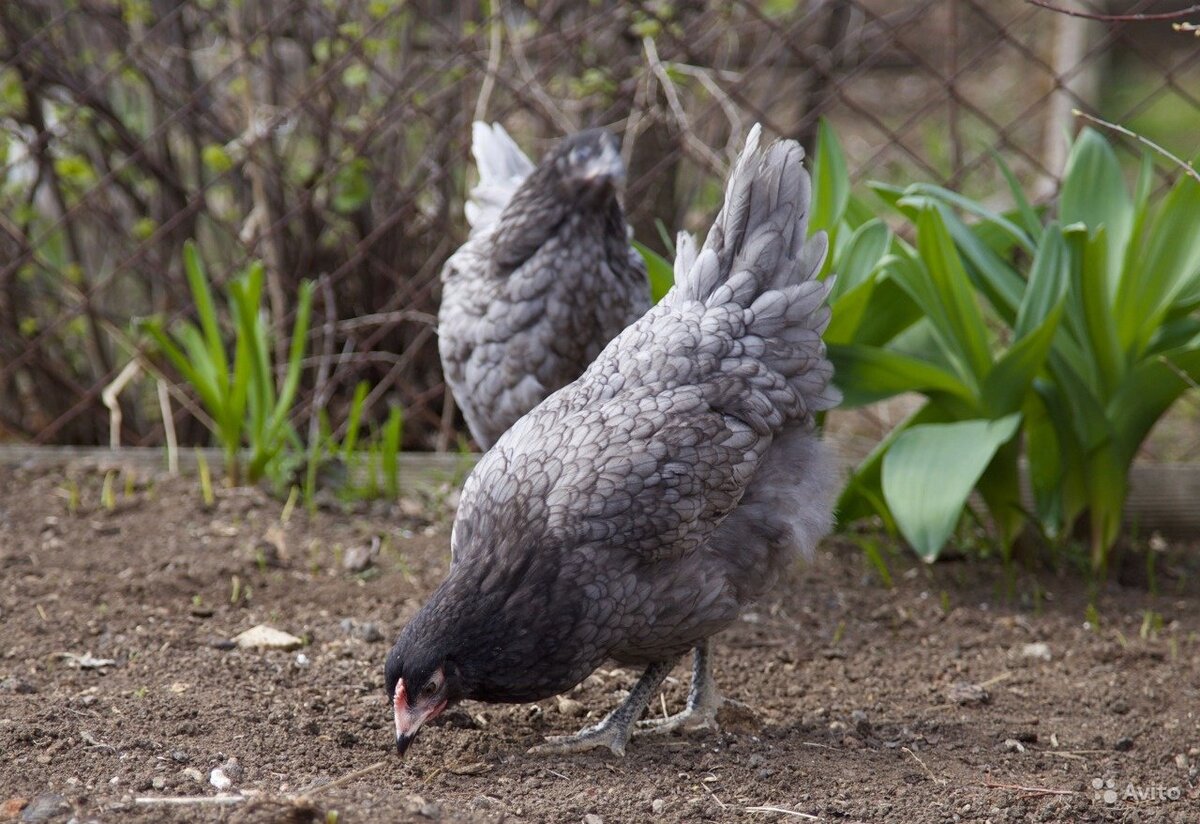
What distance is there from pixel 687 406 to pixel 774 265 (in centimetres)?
47

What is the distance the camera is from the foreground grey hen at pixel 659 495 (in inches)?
96.4

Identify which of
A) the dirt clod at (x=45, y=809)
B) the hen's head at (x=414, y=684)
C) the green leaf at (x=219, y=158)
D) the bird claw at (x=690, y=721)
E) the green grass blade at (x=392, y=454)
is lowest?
the bird claw at (x=690, y=721)

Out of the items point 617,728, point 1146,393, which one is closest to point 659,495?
point 617,728

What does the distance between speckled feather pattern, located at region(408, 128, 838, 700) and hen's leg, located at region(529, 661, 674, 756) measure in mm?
120

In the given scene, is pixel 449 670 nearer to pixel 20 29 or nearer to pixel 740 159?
pixel 740 159

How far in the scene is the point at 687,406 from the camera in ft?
8.69

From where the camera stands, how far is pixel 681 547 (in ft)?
8.40

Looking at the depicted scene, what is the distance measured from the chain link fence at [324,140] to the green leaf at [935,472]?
1138 mm

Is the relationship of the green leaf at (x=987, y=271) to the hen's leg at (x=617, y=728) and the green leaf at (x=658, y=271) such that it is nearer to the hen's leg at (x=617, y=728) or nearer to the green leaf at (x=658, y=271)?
the green leaf at (x=658, y=271)

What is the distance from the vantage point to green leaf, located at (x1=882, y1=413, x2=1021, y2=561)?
10.1ft

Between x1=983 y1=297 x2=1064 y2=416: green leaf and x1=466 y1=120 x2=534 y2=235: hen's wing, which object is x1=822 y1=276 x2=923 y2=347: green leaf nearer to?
x1=983 y1=297 x2=1064 y2=416: green leaf

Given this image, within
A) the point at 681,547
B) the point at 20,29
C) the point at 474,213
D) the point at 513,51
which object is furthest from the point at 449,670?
the point at 20,29

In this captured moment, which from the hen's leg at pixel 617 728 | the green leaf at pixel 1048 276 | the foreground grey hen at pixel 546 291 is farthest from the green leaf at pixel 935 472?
the foreground grey hen at pixel 546 291

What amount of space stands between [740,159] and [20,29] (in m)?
2.89
